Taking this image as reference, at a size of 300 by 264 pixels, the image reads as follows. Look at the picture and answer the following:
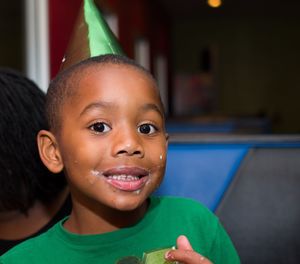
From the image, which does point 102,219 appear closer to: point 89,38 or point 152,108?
point 152,108

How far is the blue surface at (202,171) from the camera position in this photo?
1375 mm

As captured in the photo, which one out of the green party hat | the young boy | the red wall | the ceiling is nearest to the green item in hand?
the young boy

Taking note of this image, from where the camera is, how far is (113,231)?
0.87 metres

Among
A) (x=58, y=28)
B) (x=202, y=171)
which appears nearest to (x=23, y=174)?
(x=202, y=171)

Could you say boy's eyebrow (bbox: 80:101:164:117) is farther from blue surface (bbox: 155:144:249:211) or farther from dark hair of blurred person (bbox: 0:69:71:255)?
blue surface (bbox: 155:144:249:211)

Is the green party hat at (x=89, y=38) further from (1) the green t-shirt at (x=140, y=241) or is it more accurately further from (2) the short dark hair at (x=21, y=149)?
(1) the green t-shirt at (x=140, y=241)

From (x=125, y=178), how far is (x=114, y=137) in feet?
0.20

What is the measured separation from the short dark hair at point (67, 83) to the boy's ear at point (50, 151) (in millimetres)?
15

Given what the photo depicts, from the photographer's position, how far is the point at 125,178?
808mm

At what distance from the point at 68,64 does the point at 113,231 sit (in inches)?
12.9

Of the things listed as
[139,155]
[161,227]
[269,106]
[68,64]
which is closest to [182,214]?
[161,227]

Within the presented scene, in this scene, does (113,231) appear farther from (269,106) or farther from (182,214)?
(269,106)

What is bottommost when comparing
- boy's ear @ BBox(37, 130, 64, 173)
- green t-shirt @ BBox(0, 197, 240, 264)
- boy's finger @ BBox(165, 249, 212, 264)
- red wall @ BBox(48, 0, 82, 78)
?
red wall @ BBox(48, 0, 82, 78)

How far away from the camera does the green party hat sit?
3.33 feet
